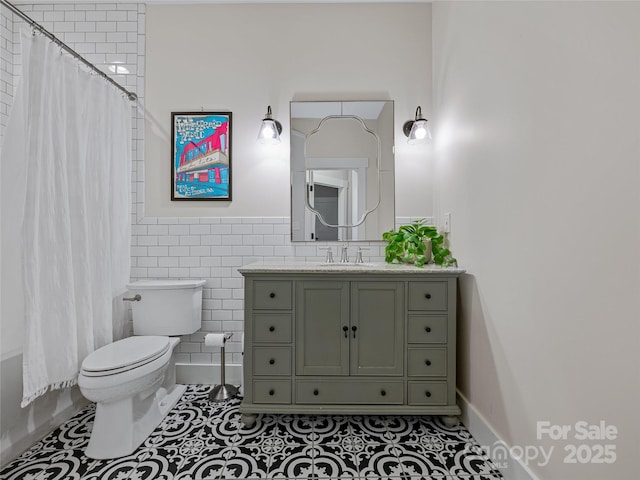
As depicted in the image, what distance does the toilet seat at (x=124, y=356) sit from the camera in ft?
5.01

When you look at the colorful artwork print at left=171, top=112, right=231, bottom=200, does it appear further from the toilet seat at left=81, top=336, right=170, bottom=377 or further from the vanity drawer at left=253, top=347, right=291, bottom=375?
the vanity drawer at left=253, top=347, right=291, bottom=375

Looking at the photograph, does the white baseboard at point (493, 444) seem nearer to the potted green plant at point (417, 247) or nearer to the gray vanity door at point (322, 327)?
the gray vanity door at point (322, 327)

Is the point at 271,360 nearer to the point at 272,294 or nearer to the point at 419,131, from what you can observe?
the point at 272,294

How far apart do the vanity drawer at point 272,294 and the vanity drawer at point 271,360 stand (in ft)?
0.76

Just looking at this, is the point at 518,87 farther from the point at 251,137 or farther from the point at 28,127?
the point at 28,127

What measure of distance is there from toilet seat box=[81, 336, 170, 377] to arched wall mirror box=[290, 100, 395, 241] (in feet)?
3.71

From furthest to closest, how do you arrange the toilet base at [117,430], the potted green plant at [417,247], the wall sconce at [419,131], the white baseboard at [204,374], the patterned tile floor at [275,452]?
the white baseboard at [204,374]
the wall sconce at [419,131]
the potted green plant at [417,247]
the toilet base at [117,430]
the patterned tile floor at [275,452]

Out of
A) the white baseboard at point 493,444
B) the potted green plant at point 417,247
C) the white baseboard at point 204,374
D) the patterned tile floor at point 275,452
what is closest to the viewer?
the white baseboard at point 493,444

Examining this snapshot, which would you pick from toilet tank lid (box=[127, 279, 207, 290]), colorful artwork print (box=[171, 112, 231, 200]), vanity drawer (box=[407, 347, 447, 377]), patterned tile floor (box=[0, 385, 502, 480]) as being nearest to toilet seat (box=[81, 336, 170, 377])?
toilet tank lid (box=[127, 279, 207, 290])

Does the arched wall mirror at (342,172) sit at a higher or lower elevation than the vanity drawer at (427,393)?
higher

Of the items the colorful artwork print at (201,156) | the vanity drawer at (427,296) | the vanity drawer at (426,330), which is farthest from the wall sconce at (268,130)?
the vanity drawer at (426,330)

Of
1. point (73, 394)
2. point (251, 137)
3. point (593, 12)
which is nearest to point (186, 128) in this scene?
point (251, 137)

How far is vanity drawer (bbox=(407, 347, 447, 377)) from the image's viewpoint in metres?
1.79

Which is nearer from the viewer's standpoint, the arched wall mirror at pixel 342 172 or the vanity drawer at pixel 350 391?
the vanity drawer at pixel 350 391
